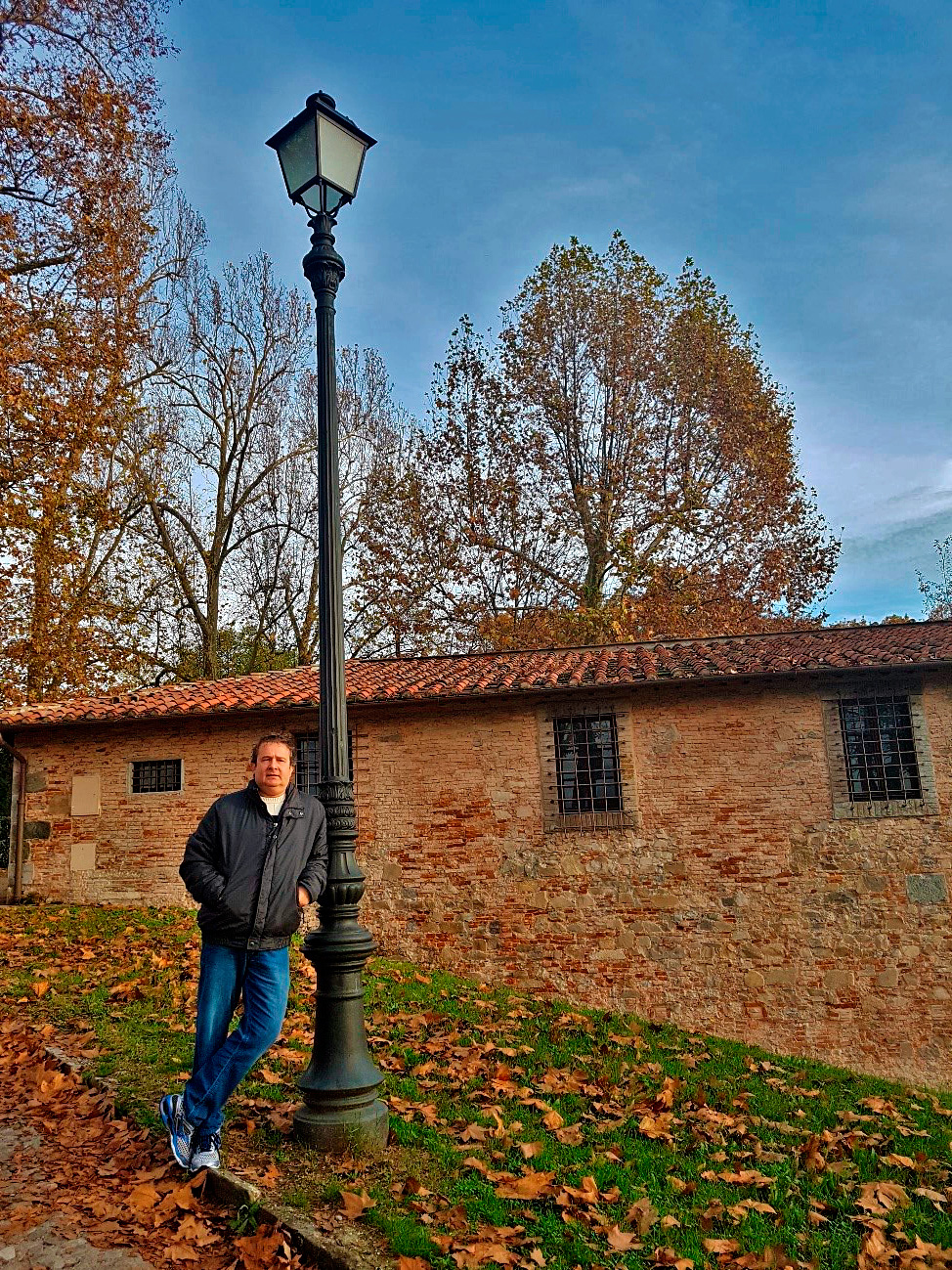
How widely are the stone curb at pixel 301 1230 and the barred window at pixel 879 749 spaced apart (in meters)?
9.68

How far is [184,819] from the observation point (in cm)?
1324

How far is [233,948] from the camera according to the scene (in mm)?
4012

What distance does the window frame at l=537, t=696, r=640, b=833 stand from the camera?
12133 millimetres

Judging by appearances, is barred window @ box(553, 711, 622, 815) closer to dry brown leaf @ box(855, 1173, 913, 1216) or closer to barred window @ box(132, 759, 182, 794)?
barred window @ box(132, 759, 182, 794)

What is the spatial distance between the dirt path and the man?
0.24 meters

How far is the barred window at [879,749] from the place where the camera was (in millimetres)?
11711

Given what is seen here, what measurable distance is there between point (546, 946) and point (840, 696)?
16.0 feet

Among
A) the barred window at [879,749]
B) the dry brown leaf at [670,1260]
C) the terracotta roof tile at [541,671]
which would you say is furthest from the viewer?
the terracotta roof tile at [541,671]

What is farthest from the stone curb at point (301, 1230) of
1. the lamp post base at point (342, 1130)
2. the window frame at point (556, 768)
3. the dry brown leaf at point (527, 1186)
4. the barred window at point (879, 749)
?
the barred window at point (879, 749)

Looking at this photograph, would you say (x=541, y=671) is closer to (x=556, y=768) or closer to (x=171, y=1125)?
(x=556, y=768)

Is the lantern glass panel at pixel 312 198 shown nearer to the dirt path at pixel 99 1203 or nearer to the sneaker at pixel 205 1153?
the sneaker at pixel 205 1153

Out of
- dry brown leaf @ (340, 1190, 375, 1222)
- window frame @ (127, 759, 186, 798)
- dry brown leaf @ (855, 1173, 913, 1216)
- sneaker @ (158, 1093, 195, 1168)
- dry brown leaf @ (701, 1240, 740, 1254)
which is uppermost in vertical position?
window frame @ (127, 759, 186, 798)

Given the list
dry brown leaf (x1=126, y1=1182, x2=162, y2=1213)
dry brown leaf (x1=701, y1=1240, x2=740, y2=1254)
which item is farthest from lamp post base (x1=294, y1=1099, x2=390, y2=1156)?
dry brown leaf (x1=701, y1=1240, x2=740, y2=1254)

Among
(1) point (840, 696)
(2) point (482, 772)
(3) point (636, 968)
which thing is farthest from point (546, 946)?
(1) point (840, 696)
